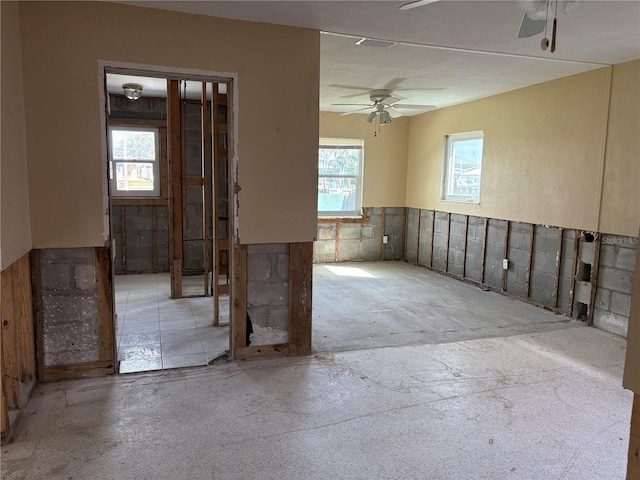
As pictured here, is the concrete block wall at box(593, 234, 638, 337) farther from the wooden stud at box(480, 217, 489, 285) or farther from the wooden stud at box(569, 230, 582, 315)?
the wooden stud at box(480, 217, 489, 285)

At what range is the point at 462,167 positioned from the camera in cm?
680

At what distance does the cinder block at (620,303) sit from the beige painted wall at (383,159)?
13.9 feet

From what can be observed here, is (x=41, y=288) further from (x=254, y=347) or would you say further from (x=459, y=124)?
(x=459, y=124)

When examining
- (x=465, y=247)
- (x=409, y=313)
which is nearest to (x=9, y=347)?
(x=409, y=313)

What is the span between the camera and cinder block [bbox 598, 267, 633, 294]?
421cm

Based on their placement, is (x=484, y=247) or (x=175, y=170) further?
(x=484, y=247)

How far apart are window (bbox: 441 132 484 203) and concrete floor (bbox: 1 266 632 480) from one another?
3327mm

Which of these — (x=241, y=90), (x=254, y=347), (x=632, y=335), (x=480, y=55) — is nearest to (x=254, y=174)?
(x=241, y=90)

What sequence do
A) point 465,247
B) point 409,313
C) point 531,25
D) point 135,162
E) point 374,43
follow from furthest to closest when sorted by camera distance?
1. point 135,162
2. point 465,247
3. point 409,313
4. point 374,43
5. point 531,25

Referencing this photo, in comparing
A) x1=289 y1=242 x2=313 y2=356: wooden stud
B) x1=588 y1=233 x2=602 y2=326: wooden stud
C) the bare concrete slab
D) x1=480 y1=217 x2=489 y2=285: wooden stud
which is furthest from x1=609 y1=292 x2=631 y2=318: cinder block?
x1=289 y1=242 x2=313 y2=356: wooden stud

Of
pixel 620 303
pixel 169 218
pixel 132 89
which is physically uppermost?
pixel 132 89

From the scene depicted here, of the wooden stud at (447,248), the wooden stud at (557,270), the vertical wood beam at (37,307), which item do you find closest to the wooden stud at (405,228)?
the wooden stud at (447,248)

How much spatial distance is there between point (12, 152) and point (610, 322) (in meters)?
5.18

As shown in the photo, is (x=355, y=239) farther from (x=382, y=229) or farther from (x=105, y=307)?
(x=105, y=307)
